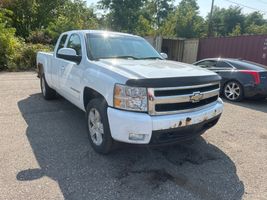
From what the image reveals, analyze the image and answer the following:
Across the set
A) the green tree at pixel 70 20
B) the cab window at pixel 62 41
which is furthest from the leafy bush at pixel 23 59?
the cab window at pixel 62 41

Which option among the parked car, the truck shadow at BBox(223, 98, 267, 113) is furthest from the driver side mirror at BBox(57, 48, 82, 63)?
the parked car

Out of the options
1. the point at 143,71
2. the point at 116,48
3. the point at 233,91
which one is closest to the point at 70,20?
the point at 233,91

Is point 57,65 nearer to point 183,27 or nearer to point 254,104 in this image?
point 254,104

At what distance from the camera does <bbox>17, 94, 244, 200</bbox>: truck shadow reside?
3070 millimetres

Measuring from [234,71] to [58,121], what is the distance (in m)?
5.74

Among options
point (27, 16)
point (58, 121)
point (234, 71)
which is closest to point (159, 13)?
point (27, 16)

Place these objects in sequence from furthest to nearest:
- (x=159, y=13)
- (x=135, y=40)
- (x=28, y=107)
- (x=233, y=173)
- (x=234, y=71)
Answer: (x=159, y=13), (x=234, y=71), (x=28, y=107), (x=135, y=40), (x=233, y=173)

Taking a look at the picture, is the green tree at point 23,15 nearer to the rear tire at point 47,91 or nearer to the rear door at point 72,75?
the rear tire at point 47,91

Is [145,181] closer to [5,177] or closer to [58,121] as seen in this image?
[5,177]

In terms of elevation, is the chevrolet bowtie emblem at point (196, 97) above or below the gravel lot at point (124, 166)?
above

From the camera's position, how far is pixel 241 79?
8156mm

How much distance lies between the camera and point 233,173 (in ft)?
11.7

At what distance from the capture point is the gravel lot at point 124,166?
306cm

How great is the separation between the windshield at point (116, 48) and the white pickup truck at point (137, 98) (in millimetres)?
18
